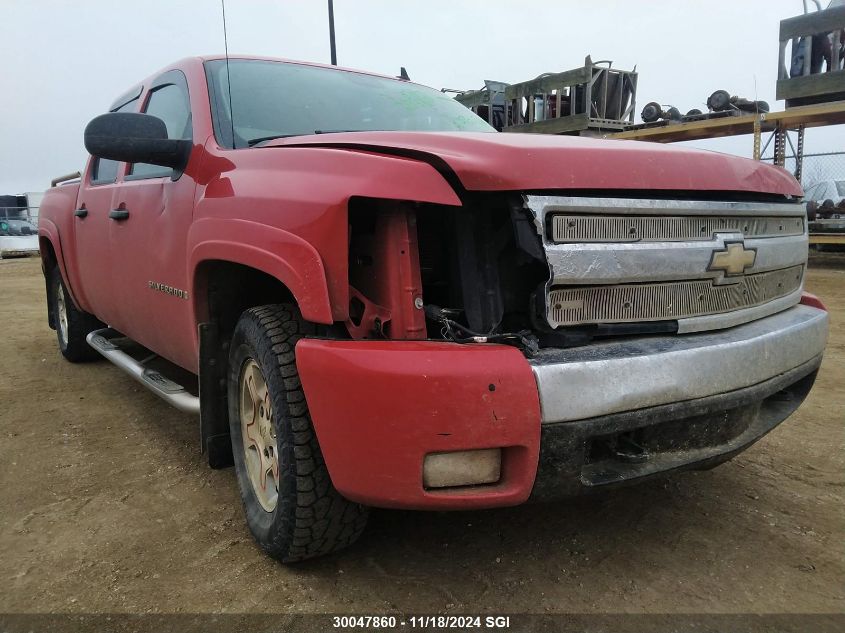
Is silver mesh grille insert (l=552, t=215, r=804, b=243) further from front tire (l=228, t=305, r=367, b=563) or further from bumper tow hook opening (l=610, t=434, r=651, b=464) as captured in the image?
front tire (l=228, t=305, r=367, b=563)

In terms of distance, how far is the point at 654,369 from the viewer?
1777 millimetres

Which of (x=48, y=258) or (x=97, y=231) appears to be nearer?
(x=97, y=231)


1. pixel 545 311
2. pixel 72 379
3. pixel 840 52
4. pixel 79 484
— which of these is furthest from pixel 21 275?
pixel 840 52

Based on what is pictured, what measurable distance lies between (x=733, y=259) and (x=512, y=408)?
99 cm

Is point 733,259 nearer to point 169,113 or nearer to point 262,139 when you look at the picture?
point 262,139

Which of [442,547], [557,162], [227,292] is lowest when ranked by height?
[442,547]

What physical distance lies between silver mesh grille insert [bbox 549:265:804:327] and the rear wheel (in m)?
4.31

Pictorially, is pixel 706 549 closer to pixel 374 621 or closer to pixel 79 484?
pixel 374 621

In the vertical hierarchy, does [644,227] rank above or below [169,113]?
below

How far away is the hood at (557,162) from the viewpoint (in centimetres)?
173

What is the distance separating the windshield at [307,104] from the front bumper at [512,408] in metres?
1.27

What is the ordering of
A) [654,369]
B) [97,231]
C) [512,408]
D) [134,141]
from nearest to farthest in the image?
[512,408] < [654,369] < [134,141] < [97,231]

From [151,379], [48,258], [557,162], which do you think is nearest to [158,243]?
[151,379]

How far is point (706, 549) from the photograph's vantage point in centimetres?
224
